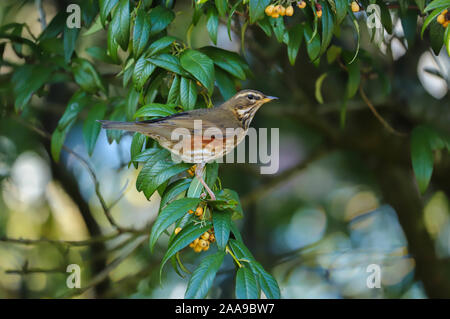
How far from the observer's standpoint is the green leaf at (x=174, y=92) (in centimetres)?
342

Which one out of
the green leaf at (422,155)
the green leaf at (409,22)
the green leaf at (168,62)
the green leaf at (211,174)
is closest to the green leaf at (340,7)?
the green leaf at (168,62)

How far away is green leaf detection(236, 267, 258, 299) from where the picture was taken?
97.0 inches

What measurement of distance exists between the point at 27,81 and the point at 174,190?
5.97 feet

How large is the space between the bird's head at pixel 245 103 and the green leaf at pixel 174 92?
2.11 feet

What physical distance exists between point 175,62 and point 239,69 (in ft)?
1.83

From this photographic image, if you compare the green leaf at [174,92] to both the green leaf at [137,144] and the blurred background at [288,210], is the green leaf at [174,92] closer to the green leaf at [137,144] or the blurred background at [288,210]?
the green leaf at [137,144]

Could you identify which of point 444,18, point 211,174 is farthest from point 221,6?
point 444,18

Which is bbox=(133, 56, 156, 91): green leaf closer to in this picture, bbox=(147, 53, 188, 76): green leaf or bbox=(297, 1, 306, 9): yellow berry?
bbox=(147, 53, 188, 76): green leaf

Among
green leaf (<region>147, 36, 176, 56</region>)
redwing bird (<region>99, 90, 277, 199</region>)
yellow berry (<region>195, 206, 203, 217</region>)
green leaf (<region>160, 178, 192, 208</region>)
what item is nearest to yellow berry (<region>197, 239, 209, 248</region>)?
yellow berry (<region>195, 206, 203, 217</region>)

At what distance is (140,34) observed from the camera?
10.6ft

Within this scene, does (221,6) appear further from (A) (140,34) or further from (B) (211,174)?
(B) (211,174)

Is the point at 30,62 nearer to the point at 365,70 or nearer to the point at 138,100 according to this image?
the point at 138,100

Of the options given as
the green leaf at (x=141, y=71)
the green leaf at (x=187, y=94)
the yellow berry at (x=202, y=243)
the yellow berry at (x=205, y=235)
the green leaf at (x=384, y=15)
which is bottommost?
the yellow berry at (x=202, y=243)

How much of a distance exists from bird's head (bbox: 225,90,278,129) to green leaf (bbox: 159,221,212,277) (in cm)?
139
